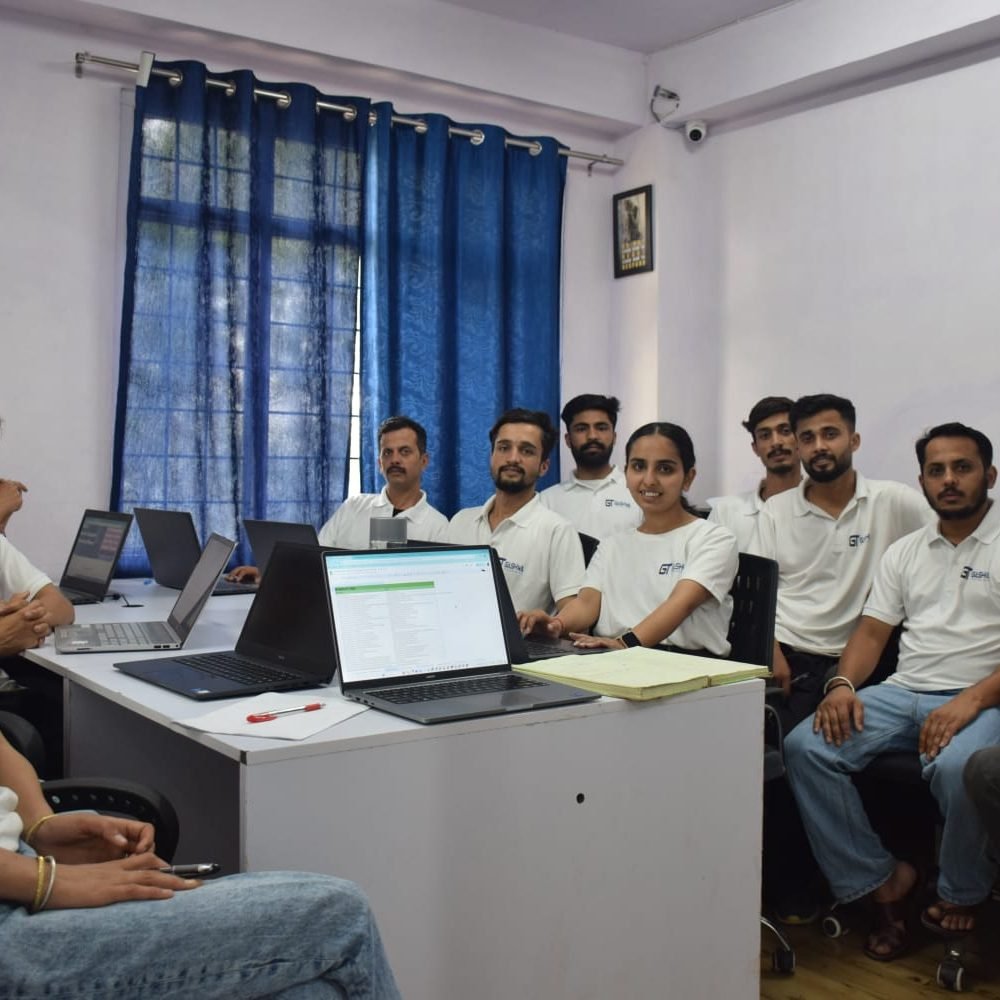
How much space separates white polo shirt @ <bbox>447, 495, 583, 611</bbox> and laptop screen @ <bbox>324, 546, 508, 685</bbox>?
1175 millimetres

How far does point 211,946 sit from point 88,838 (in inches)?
15.6

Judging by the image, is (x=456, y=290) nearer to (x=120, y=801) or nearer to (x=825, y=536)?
(x=825, y=536)

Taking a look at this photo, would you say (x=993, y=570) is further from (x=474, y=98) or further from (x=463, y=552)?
(x=474, y=98)

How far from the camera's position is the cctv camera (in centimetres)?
508

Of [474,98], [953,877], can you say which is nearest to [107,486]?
[474,98]

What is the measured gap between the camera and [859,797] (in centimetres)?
281

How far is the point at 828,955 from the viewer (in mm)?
2721

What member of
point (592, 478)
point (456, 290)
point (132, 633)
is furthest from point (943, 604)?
point (456, 290)

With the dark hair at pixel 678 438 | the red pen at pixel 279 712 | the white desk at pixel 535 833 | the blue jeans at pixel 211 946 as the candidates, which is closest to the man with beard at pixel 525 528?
the dark hair at pixel 678 438

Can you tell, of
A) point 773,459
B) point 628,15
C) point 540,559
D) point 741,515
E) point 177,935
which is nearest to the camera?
point 177,935

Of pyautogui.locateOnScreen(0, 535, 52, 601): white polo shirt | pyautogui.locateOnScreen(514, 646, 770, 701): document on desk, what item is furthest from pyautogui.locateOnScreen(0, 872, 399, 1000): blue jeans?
pyautogui.locateOnScreen(0, 535, 52, 601): white polo shirt

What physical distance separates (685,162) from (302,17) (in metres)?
1.89

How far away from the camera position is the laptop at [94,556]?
11.6 feet

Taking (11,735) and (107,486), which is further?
(107,486)
